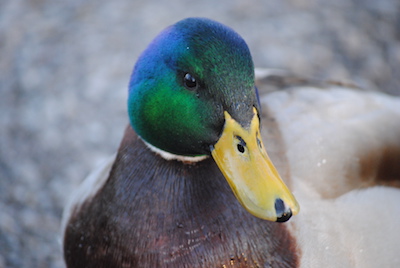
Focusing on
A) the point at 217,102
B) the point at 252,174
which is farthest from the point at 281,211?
the point at 217,102

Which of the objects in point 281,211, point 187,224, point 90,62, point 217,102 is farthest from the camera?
point 90,62

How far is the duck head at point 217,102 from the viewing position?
1.71 meters

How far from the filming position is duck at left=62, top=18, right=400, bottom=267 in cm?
176

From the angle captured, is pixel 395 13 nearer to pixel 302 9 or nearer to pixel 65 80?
pixel 302 9

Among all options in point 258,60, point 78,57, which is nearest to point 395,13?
point 258,60

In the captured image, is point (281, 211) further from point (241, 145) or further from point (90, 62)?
point (90, 62)

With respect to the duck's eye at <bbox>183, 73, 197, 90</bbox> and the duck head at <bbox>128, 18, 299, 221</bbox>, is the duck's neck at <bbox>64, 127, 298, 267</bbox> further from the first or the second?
the duck's eye at <bbox>183, 73, 197, 90</bbox>

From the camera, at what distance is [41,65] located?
167 inches

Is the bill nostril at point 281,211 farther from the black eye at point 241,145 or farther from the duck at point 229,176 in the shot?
the black eye at point 241,145

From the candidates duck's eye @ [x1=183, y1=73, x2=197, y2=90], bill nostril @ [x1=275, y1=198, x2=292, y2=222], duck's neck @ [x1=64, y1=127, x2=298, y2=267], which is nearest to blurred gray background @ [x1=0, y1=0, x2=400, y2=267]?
duck's neck @ [x1=64, y1=127, x2=298, y2=267]

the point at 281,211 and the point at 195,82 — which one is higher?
the point at 195,82

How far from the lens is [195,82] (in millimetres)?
1786

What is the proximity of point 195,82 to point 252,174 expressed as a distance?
0.33m

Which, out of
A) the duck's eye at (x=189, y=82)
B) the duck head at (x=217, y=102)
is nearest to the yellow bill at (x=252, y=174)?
the duck head at (x=217, y=102)
